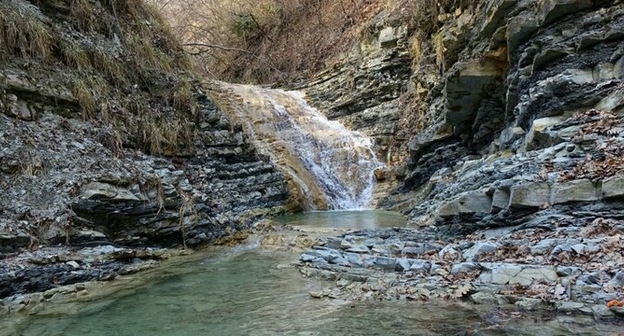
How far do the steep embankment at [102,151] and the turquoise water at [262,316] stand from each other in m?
0.83

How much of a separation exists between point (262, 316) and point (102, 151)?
13.6ft

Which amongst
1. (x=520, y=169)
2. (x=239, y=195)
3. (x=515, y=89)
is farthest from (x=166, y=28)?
(x=520, y=169)

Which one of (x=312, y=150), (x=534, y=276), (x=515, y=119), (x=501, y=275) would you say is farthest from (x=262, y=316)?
(x=312, y=150)

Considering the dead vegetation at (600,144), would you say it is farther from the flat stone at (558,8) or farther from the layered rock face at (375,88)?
the layered rock face at (375,88)

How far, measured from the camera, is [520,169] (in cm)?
504

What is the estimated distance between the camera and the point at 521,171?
498 centimetres

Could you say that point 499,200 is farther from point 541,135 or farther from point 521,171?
point 541,135

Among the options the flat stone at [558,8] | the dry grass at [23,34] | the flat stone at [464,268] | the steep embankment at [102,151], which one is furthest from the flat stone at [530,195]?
the dry grass at [23,34]

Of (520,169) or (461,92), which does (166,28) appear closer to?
(461,92)

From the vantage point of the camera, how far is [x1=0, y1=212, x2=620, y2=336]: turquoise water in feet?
→ 9.53

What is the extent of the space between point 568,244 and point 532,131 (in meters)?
2.61

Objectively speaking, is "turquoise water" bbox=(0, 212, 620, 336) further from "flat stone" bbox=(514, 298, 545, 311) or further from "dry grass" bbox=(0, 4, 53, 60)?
"dry grass" bbox=(0, 4, 53, 60)

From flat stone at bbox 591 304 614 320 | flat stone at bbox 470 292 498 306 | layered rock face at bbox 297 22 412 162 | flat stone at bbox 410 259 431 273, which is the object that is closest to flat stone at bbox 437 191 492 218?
flat stone at bbox 410 259 431 273

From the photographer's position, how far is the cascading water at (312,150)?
1165 centimetres
